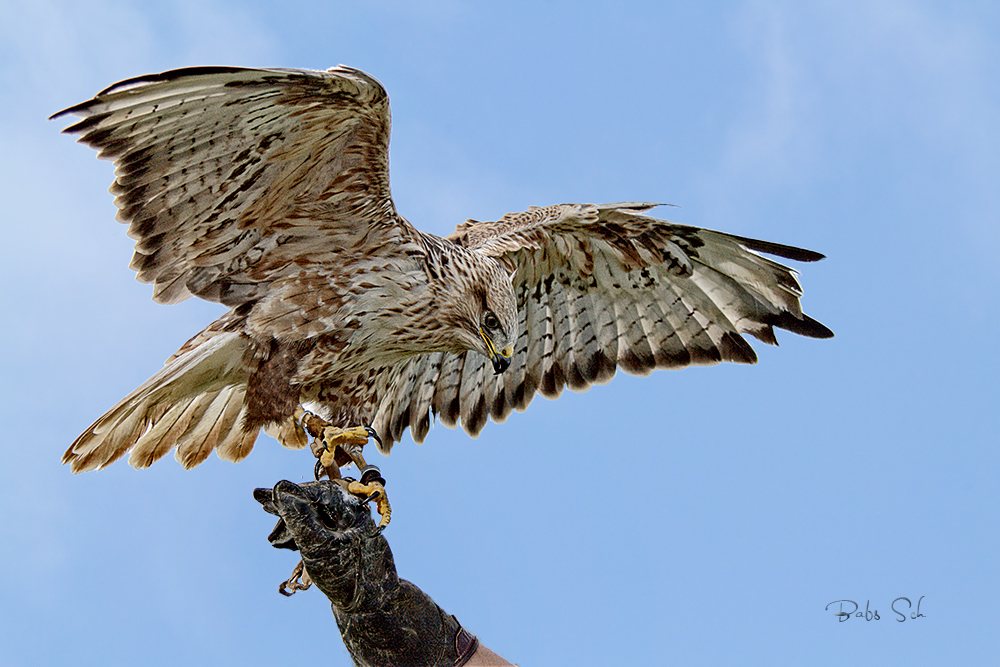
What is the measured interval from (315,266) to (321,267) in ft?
0.10

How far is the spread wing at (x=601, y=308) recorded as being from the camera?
18.5 feet

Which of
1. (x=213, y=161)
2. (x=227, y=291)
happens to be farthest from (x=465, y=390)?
(x=213, y=161)

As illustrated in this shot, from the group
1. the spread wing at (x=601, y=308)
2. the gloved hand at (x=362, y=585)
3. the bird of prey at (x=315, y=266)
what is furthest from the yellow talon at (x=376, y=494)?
the spread wing at (x=601, y=308)

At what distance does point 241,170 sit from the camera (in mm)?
4477

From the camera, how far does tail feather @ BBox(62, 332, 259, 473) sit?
15.3 feet

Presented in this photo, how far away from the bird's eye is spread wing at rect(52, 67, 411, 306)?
2.04ft

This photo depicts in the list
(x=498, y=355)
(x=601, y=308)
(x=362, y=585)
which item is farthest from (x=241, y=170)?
(x=601, y=308)

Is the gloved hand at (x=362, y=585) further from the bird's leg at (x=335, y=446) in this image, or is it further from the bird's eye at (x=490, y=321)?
the bird's eye at (x=490, y=321)

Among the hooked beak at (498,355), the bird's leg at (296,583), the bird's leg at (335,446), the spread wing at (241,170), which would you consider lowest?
the bird's leg at (296,583)

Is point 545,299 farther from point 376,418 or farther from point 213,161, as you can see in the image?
point 213,161

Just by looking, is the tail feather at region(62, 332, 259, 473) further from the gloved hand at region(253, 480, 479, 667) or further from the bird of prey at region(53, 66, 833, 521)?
the gloved hand at region(253, 480, 479, 667)

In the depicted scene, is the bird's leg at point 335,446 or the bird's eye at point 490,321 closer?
the bird's leg at point 335,446

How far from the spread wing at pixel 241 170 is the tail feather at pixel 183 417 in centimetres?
36

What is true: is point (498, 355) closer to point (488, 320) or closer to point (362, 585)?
point (488, 320)
